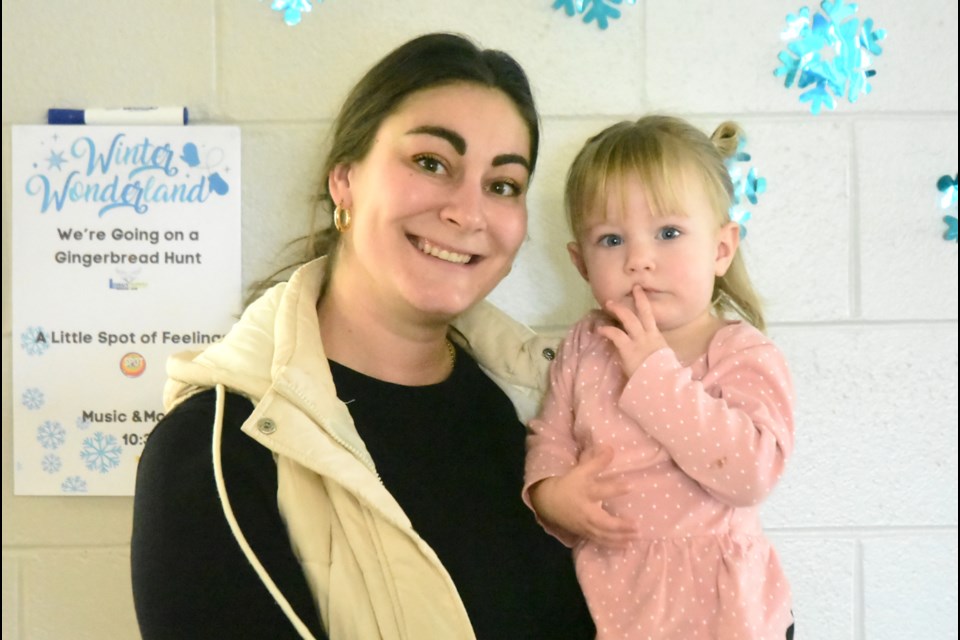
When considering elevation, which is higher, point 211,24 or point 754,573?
point 211,24

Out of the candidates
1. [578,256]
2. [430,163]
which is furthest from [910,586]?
[430,163]

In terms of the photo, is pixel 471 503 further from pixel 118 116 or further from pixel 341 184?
pixel 118 116

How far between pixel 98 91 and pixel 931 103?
5.33 feet

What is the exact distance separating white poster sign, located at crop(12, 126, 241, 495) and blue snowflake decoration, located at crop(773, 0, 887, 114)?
3.61 ft

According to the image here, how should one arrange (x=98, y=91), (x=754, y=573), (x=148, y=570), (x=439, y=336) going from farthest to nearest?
(x=98, y=91)
(x=439, y=336)
(x=754, y=573)
(x=148, y=570)

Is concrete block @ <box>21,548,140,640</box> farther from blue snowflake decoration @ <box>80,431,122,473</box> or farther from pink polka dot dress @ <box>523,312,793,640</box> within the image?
pink polka dot dress @ <box>523,312,793,640</box>

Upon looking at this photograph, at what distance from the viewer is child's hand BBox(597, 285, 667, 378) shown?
3.99ft

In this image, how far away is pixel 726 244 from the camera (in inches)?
52.0

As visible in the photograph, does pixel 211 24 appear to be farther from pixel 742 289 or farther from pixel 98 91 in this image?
pixel 742 289

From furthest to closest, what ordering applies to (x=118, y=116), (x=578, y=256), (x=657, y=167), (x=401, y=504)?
1. (x=118, y=116)
2. (x=578, y=256)
3. (x=657, y=167)
4. (x=401, y=504)

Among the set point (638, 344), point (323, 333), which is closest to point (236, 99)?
point (323, 333)

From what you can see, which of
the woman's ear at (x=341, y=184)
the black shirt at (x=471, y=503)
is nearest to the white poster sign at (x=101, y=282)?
the woman's ear at (x=341, y=184)

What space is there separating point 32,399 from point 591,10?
130cm

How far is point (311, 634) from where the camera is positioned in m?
0.98
